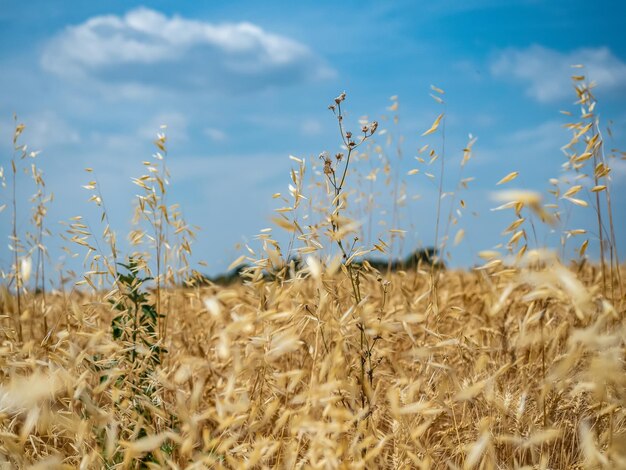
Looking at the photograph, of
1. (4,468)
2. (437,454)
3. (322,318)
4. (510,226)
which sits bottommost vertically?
(437,454)

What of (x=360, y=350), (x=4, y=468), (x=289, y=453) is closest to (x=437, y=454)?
(x=360, y=350)

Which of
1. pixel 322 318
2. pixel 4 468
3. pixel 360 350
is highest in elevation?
pixel 322 318

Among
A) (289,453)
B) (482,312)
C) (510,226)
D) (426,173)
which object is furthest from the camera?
(482,312)

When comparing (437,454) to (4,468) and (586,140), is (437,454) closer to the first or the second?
(4,468)

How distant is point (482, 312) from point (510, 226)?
150 centimetres

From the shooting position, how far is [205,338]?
2.67m

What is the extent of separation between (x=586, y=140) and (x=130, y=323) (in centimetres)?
207

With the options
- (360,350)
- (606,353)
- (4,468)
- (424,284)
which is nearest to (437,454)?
(360,350)

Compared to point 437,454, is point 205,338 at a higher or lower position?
higher

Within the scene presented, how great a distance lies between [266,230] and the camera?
178 centimetres

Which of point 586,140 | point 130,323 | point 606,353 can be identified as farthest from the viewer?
point 586,140

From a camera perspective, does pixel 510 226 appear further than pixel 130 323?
No

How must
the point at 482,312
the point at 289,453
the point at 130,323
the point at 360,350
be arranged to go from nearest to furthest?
the point at 289,453
the point at 360,350
the point at 130,323
the point at 482,312

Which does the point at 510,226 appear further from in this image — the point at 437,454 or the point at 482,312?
the point at 482,312
